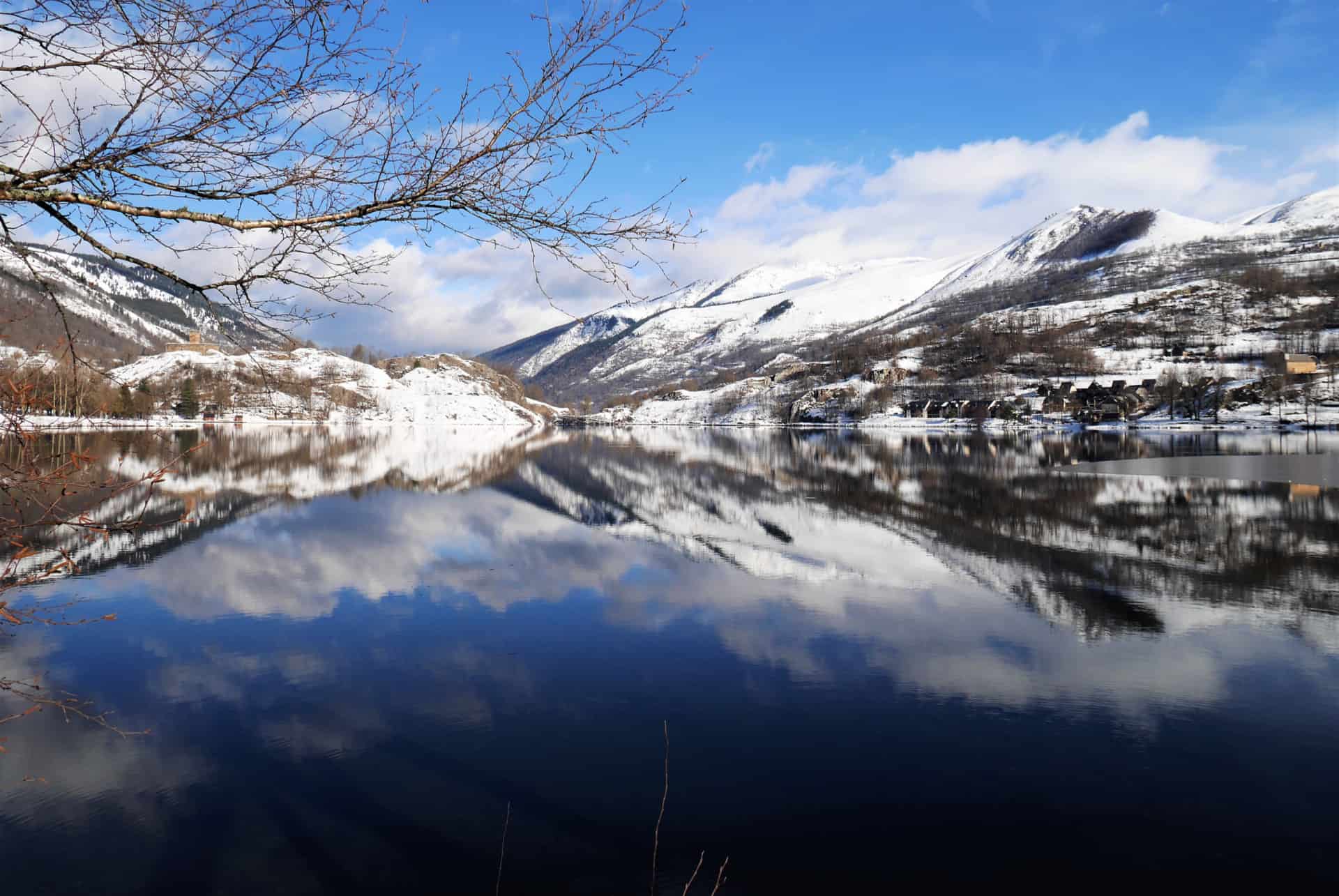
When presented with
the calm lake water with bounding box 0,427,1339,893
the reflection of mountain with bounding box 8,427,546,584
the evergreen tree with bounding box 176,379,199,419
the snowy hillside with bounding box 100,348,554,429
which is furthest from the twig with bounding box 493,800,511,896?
the evergreen tree with bounding box 176,379,199,419

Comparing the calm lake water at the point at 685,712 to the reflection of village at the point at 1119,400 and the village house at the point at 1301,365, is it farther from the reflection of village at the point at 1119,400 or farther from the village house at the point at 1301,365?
the village house at the point at 1301,365

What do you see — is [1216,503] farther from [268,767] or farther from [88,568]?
[88,568]

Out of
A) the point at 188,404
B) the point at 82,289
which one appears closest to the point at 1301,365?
the point at 82,289

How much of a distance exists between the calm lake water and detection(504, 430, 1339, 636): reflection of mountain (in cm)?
14

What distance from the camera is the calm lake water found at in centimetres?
524

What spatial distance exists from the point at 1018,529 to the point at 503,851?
16.2 meters

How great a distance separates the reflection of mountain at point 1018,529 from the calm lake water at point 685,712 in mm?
142

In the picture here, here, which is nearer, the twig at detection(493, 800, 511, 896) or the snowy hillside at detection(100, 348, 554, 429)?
the twig at detection(493, 800, 511, 896)

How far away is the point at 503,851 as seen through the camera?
5.11 meters

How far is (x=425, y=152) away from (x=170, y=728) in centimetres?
672

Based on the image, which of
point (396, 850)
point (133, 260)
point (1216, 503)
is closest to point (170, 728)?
point (396, 850)

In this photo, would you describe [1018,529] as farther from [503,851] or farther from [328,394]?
[328,394]

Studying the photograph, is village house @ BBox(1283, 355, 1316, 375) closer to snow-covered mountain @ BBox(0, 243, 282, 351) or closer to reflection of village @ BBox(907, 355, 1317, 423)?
reflection of village @ BBox(907, 355, 1317, 423)

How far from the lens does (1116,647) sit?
30.7 feet
